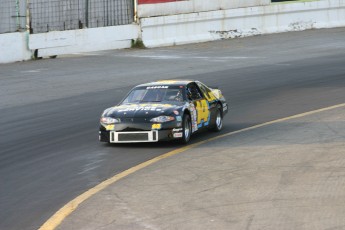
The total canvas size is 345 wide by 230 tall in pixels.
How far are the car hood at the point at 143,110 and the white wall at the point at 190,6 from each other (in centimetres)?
1827

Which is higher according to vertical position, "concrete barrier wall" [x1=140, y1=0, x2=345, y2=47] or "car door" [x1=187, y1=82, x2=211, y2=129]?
"concrete barrier wall" [x1=140, y1=0, x2=345, y2=47]

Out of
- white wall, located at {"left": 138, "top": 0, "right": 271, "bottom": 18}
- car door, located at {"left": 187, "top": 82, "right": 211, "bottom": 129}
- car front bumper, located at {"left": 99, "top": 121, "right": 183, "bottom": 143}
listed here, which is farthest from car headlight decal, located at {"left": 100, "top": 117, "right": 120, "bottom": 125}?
white wall, located at {"left": 138, "top": 0, "right": 271, "bottom": 18}

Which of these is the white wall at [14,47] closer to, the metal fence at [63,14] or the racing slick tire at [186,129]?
the metal fence at [63,14]

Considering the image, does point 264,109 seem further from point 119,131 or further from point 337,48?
point 337,48

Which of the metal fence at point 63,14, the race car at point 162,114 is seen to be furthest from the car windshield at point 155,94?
the metal fence at point 63,14

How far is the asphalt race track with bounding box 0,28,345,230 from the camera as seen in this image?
1348 cm

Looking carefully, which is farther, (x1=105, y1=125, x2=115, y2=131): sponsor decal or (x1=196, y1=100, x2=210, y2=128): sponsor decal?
(x1=196, y1=100, x2=210, y2=128): sponsor decal

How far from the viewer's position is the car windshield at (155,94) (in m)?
17.2

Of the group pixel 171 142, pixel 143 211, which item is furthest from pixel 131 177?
pixel 171 142

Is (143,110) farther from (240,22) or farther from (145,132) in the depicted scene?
(240,22)

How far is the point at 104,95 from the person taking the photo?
23625 millimetres

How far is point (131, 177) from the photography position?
13445mm

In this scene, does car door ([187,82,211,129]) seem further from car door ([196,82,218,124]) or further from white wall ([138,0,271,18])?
white wall ([138,0,271,18])

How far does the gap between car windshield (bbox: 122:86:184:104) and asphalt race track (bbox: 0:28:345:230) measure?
3.16ft
